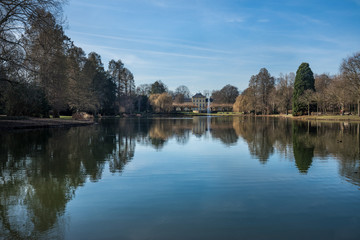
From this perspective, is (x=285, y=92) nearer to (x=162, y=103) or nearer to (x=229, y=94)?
(x=162, y=103)

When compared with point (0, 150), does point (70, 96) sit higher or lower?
higher

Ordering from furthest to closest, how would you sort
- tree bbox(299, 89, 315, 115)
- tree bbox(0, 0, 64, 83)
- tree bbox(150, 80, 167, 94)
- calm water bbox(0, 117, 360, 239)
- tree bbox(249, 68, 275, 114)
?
1. tree bbox(150, 80, 167, 94)
2. tree bbox(249, 68, 275, 114)
3. tree bbox(299, 89, 315, 115)
4. tree bbox(0, 0, 64, 83)
5. calm water bbox(0, 117, 360, 239)

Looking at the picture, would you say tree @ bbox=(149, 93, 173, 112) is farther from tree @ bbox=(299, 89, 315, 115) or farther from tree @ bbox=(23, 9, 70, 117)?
tree @ bbox=(23, 9, 70, 117)

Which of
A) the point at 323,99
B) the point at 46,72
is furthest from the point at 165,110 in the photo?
the point at 46,72

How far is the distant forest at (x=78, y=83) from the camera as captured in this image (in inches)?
758

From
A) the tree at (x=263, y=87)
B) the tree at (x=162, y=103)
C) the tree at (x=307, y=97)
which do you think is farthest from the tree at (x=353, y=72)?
Result: the tree at (x=162, y=103)

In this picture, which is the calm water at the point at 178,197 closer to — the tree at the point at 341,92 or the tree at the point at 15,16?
the tree at the point at 15,16

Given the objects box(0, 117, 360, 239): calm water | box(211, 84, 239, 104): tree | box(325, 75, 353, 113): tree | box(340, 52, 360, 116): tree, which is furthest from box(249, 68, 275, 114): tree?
box(0, 117, 360, 239): calm water

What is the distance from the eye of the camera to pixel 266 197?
6211 millimetres

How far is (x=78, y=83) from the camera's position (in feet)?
130

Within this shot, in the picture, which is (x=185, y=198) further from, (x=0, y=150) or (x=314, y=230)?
(x=0, y=150)

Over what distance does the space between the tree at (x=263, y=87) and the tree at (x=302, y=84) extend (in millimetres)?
18958

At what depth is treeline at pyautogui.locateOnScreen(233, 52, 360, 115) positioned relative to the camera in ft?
150

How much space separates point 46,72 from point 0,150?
977cm
